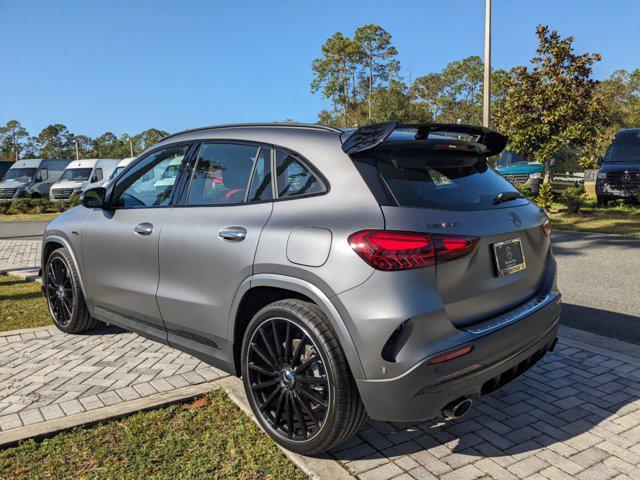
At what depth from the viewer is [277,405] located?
309 centimetres

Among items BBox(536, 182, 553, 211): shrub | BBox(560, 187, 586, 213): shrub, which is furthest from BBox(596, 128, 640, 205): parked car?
BBox(536, 182, 553, 211): shrub

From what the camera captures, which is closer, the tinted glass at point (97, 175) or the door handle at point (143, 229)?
the door handle at point (143, 229)

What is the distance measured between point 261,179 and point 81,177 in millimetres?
26159

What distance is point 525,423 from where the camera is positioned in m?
3.31

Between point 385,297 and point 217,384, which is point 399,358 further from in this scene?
point 217,384

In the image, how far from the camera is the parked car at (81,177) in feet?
84.7

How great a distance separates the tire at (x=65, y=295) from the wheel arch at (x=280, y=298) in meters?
2.18

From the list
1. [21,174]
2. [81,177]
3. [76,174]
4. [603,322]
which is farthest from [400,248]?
[21,174]

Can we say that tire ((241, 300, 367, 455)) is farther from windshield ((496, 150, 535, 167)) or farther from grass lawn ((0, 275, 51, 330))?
windshield ((496, 150, 535, 167))

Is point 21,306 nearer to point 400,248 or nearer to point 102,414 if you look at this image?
point 102,414

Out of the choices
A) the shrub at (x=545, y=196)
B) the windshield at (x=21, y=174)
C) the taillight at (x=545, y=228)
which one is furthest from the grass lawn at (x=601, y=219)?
the windshield at (x=21, y=174)

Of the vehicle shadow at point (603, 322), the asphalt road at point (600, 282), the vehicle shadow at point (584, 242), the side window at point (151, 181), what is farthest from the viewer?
the vehicle shadow at point (584, 242)

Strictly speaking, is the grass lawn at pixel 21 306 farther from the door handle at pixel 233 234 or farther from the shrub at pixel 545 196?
the shrub at pixel 545 196

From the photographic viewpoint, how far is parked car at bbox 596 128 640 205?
15.7m
